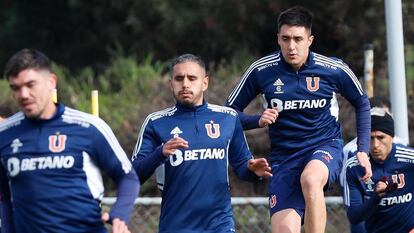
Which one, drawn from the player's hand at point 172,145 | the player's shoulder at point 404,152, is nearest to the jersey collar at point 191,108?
the player's hand at point 172,145

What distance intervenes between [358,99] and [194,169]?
1.60m

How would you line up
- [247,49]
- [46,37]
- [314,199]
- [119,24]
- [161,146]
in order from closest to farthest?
[161,146], [314,199], [247,49], [119,24], [46,37]

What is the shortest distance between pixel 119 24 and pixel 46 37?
280 cm

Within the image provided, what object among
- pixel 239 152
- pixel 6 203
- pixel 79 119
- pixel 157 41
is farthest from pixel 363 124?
pixel 157 41

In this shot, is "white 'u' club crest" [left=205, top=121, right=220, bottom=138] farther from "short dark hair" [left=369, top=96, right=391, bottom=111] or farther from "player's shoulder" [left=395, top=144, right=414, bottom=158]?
"short dark hair" [left=369, top=96, right=391, bottom=111]

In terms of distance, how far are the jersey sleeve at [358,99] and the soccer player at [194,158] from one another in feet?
3.36

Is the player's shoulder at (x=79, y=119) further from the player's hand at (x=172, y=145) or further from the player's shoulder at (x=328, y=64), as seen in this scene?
the player's shoulder at (x=328, y=64)

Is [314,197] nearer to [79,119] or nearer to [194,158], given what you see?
[194,158]

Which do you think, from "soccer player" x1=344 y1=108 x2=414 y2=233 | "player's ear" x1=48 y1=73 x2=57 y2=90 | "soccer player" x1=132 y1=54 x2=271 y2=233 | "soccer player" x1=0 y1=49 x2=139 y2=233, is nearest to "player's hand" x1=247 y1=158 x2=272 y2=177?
"soccer player" x1=132 y1=54 x2=271 y2=233

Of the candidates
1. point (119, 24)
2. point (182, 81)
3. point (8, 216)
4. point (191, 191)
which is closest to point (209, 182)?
point (191, 191)

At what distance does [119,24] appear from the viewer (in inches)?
1088

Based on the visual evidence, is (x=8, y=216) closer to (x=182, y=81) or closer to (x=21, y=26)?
(x=182, y=81)

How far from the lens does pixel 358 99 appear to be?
9320mm

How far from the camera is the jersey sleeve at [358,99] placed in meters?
9.27
